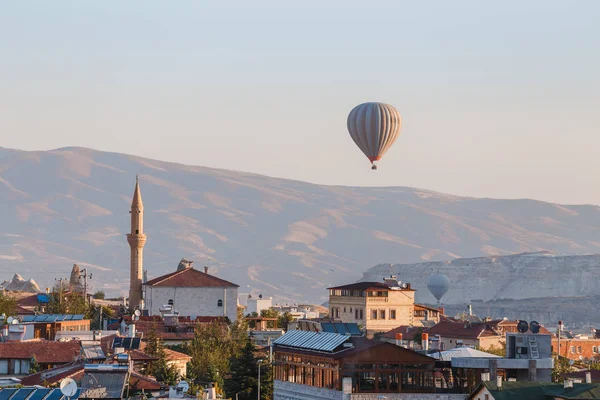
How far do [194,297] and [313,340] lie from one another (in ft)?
152

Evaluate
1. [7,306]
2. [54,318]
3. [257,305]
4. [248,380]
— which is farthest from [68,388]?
[257,305]

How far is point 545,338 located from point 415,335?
33.3 metres

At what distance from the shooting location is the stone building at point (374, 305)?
336ft

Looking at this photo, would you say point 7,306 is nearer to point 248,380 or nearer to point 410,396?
point 248,380

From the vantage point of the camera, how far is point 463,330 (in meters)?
94.4

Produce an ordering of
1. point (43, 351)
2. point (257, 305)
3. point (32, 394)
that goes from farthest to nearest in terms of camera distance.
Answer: point (257, 305), point (43, 351), point (32, 394)

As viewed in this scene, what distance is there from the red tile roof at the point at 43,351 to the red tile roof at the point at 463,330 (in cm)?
3617

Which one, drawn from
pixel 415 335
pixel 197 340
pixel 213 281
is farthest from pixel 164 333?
pixel 213 281

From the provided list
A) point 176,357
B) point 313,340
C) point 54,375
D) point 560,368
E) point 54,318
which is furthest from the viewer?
point 54,318

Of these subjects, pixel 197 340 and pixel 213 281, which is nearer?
pixel 197 340

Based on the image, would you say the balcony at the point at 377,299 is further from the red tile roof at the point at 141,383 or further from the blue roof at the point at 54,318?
the red tile roof at the point at 141,383

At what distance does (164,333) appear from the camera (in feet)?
259

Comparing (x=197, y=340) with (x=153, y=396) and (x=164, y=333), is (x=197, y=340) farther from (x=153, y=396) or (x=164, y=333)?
(x=153, y=396)

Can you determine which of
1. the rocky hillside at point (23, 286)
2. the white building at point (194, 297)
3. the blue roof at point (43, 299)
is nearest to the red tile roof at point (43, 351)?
the white building at point (194, 297)
